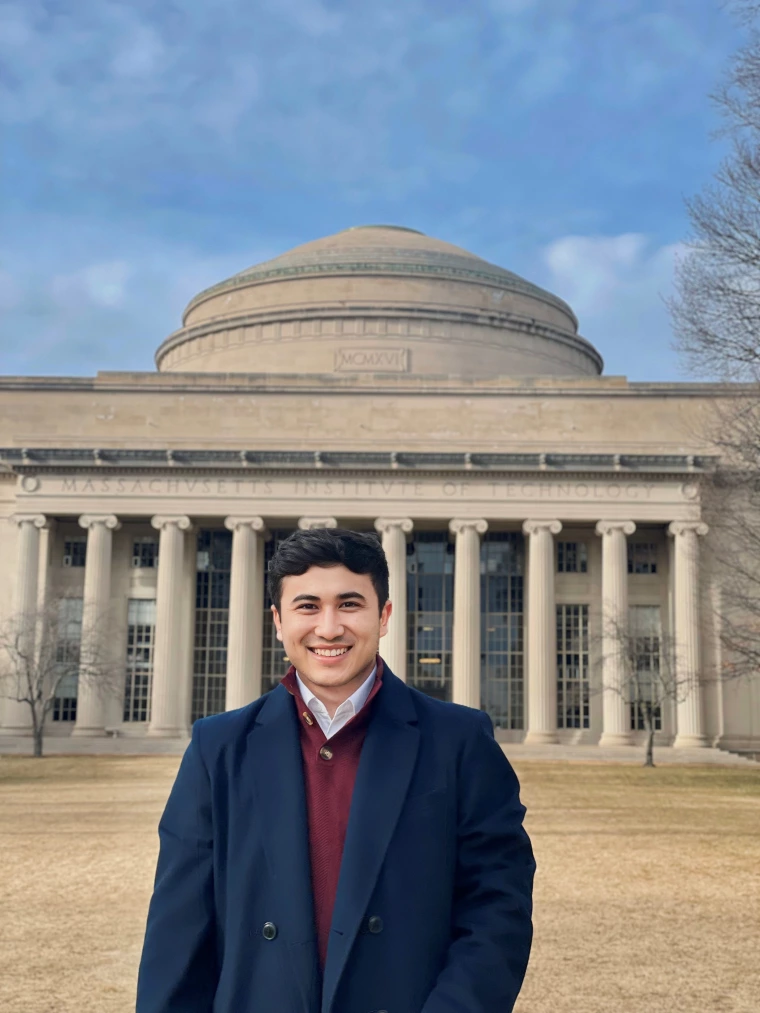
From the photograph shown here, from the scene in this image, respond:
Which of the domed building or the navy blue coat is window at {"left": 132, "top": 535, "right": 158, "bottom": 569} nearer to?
the domed building

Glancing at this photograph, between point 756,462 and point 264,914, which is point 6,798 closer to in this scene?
point 756,462

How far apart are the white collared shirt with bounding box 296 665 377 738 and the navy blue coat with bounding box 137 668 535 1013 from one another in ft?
0.26

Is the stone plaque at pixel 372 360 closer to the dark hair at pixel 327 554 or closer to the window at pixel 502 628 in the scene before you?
the window at pixel 502 628

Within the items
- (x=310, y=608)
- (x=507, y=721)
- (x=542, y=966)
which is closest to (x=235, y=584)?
(x=507, y=721)

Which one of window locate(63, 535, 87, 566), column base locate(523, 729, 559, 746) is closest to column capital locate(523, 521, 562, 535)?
column base locate(523, 729, 559, 746)

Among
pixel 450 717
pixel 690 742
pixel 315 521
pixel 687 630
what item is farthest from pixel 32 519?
pixel 450 717

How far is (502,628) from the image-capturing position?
68.3m

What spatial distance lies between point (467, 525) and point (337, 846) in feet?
198

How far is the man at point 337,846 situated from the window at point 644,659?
2285 inches

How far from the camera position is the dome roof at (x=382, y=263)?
84.0 metres

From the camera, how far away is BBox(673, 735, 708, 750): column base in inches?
2431

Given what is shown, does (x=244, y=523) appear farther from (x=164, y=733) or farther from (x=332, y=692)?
(x=332, y=692)

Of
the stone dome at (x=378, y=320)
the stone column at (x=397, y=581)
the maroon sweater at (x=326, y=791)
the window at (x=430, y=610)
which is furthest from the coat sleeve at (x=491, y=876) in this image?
the stone dome at (x=378, y=320)

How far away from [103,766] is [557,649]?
27.9 meters
